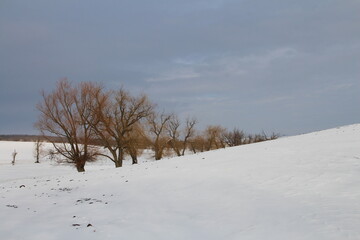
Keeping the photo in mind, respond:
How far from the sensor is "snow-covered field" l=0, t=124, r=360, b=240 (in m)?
7.01

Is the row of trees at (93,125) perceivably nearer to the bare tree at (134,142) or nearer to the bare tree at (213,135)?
the bare tree at (134,142)

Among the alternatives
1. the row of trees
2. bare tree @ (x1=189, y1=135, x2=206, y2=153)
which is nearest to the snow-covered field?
the row of trees

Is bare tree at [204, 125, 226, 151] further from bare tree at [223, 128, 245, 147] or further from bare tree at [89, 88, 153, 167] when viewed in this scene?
bare tree at [89, 88, 153, 167]

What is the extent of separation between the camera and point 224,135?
243 feet

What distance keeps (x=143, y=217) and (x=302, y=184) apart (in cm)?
556

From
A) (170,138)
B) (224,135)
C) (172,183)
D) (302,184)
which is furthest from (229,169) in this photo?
(224,135)

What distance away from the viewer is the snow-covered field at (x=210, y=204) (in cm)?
701

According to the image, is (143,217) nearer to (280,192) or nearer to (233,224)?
(233,224)

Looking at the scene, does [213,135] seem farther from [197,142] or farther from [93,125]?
[93,125]

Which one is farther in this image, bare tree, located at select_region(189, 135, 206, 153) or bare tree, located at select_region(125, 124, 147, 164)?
bare tree, located at select_region(189, 135, 206, 153)

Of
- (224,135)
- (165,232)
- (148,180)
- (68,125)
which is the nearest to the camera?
(165,232)

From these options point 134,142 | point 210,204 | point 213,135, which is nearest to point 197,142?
point 213,135

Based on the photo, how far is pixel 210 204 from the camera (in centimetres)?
938

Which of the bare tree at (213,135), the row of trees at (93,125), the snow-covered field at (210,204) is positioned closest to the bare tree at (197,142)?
the bare tree at (213,135)
